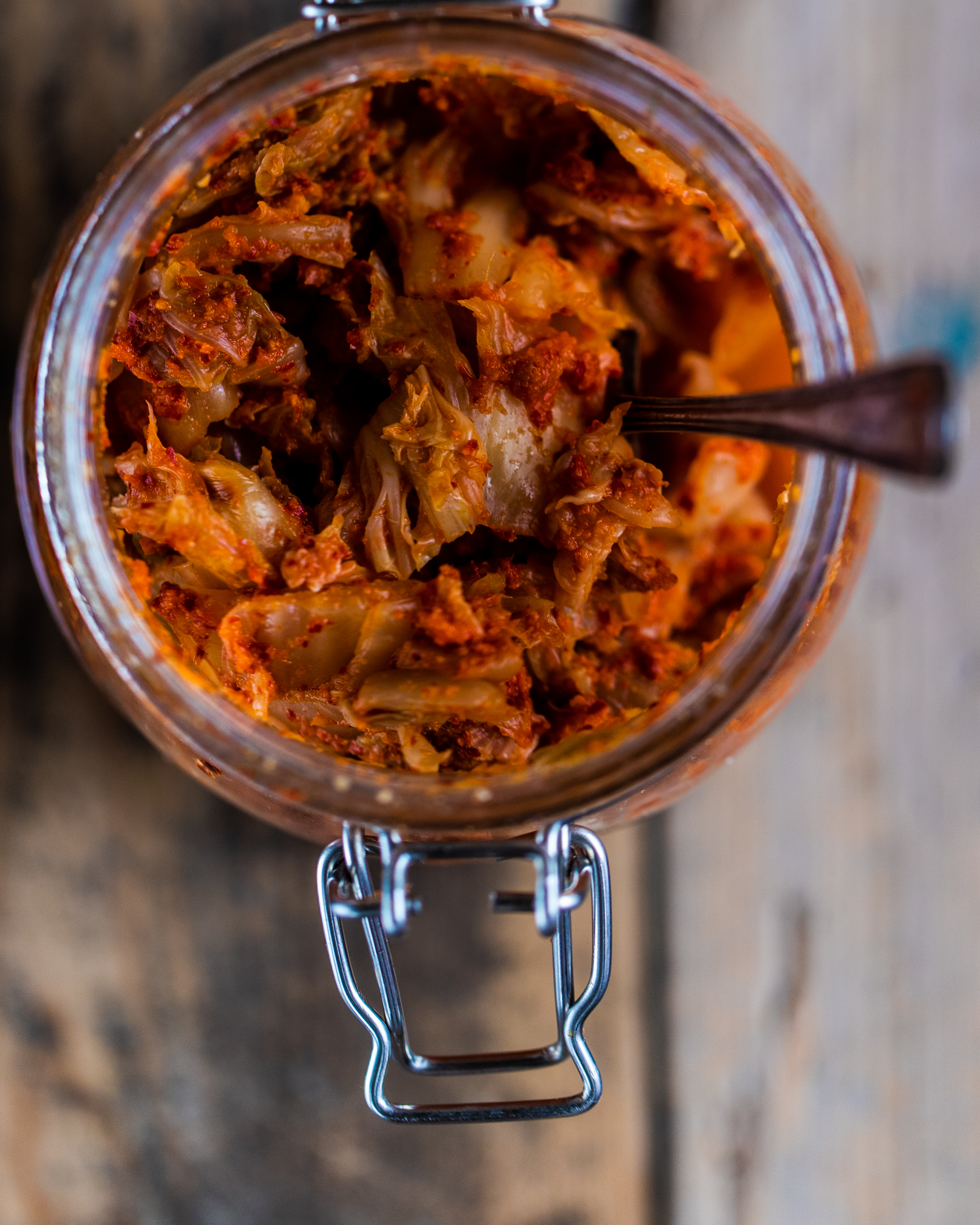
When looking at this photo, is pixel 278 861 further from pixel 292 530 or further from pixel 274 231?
pixel 274 231

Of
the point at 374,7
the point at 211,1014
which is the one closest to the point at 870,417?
the point at 374,7

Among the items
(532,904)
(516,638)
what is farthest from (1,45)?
(532,904)

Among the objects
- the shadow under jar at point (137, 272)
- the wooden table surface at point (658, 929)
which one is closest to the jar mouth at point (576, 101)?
the shadow under jar at point (137, 272)

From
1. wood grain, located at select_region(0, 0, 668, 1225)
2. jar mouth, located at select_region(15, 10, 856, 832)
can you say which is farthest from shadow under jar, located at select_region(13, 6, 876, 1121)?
wood grain, located at select_region(0, 0, 668, 1225)

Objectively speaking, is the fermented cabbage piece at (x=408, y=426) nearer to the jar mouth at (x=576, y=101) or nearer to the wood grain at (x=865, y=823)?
the jar mouth at (x=576, y=101)

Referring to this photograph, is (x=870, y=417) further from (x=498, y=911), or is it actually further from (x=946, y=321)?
(x=946, y=321)

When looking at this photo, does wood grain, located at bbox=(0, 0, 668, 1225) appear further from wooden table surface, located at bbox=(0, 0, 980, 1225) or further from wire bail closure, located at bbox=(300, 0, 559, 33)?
wire bail closure, located at bbox=(300, 0, 559, 33)
